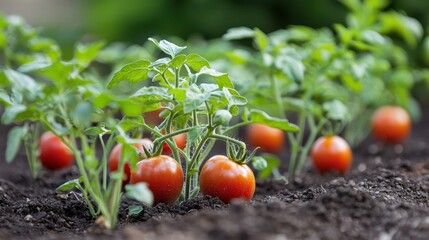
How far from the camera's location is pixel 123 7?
768 centimetres

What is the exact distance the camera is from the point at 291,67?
3275 millimetres

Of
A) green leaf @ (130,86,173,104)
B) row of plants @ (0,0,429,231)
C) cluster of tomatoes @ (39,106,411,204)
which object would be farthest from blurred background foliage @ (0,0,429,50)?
green leaf @ (130,86,173,104)

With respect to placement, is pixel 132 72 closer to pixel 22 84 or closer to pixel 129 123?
pixel 129 123

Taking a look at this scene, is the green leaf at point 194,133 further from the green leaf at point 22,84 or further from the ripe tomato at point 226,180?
the green leaf at point 22,84

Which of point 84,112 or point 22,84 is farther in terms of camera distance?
point 22,84

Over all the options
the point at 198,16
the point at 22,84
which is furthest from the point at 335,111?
the point at 198,16

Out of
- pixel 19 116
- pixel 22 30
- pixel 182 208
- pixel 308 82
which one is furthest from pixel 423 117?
pixel 19 116

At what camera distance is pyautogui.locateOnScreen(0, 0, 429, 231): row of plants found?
227 cm

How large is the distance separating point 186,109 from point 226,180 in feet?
1.34

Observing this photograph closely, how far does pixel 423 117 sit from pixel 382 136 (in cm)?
170

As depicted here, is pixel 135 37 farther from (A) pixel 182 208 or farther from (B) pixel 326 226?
(B) pixel 326 226

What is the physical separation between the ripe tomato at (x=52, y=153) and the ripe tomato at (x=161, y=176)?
127 cm

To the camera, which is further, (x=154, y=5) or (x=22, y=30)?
(x=154, y=5)

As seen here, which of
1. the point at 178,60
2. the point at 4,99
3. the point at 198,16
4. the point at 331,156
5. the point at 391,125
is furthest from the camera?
the point at 198,16
